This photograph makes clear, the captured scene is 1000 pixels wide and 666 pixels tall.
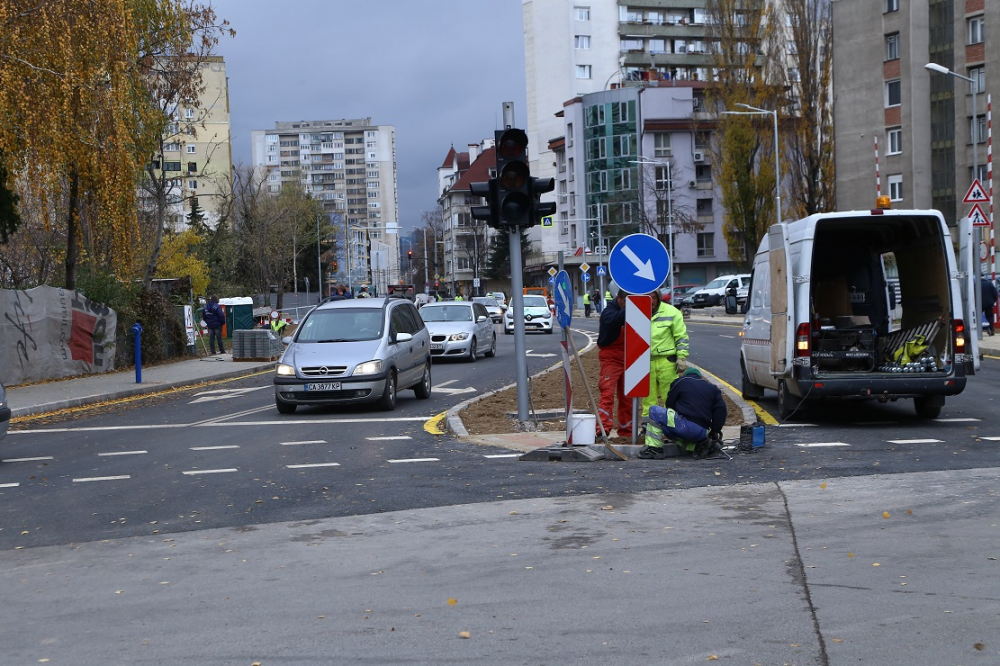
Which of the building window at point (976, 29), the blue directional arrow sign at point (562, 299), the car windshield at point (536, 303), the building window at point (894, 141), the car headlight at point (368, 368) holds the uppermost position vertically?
the building window at point (976, 29)

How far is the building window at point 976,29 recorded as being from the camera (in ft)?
172

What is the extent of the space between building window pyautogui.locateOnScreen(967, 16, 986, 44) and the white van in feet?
136

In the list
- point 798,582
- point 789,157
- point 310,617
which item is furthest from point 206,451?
point 789,157

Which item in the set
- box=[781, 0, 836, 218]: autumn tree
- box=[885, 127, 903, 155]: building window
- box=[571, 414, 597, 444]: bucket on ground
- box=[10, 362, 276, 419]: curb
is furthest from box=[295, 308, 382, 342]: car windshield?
box=[885, 127, 903, 155]: building window

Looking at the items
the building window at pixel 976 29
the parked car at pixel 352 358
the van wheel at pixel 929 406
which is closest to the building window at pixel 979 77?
the building window at pixel 976 29

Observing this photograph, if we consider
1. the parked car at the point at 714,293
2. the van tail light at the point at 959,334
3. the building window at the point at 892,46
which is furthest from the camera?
the parked car at the point at 714,293

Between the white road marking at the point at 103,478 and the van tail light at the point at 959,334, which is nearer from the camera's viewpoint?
the white road marking at the point at 103,478

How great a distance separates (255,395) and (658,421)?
12.0 meters

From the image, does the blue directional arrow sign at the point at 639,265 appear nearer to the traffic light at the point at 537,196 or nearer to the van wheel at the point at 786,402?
the traffic light at the point at 537,196

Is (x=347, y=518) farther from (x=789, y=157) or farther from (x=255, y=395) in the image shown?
(x=789, y=157)

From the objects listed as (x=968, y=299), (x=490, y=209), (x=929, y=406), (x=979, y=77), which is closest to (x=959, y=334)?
(x=968, y=299)

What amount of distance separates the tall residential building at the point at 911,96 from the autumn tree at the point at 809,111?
289 cm

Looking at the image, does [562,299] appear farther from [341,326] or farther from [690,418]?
[341,326]

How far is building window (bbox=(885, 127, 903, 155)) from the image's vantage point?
57375mm
